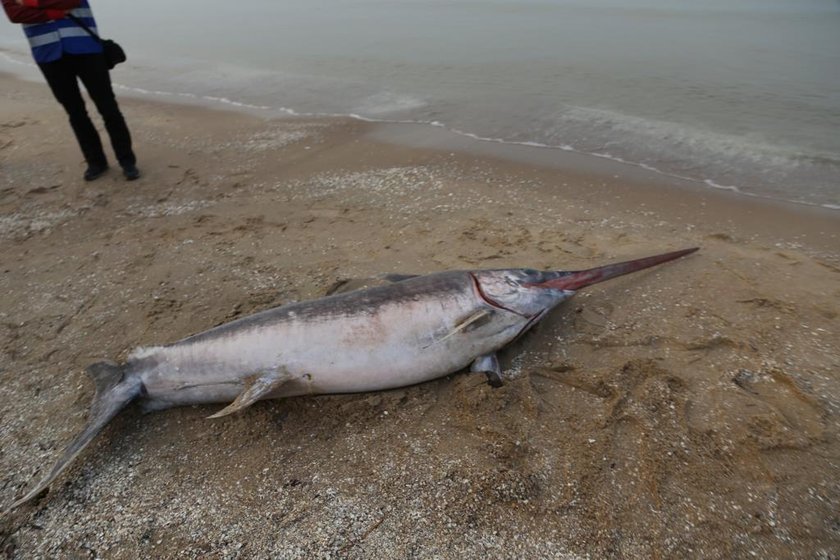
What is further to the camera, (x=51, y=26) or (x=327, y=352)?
(x=51, y=26)

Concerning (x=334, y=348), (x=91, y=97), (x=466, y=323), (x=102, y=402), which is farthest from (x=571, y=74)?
(x=102, y=402)

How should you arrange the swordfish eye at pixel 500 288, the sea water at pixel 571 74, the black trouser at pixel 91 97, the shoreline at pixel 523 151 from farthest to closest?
the sea water at pixel 571 74 → the shoreline at pixel 523 151 → the black trouser at pixel 91 97 → the swordfish eye at pixel 500 288

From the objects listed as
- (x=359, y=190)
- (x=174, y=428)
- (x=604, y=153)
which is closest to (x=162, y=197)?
(x=359, y=190)

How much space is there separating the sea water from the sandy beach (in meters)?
1.58

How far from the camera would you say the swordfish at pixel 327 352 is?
9.52 ft

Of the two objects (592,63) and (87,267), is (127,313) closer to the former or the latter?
(87,267)

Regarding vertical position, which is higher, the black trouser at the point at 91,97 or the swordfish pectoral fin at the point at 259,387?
the black trouser at the point at 91,97

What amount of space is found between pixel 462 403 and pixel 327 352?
80 cm

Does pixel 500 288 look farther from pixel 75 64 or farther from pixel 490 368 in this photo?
pixel 75 64

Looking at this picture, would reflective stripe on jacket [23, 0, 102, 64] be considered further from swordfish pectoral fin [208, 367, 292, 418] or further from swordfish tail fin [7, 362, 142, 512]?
swordfish pectoral fin [208, 367, 292, 418]

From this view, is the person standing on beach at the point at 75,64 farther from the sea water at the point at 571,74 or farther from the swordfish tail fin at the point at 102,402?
the swordfish tail fin at the point at 102,402

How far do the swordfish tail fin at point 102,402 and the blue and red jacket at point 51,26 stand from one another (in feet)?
12.9

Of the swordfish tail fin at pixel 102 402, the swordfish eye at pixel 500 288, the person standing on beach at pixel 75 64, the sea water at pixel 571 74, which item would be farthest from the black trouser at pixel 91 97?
the swordfish eye at pixel 500 288

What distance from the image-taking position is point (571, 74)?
9.51 metres
